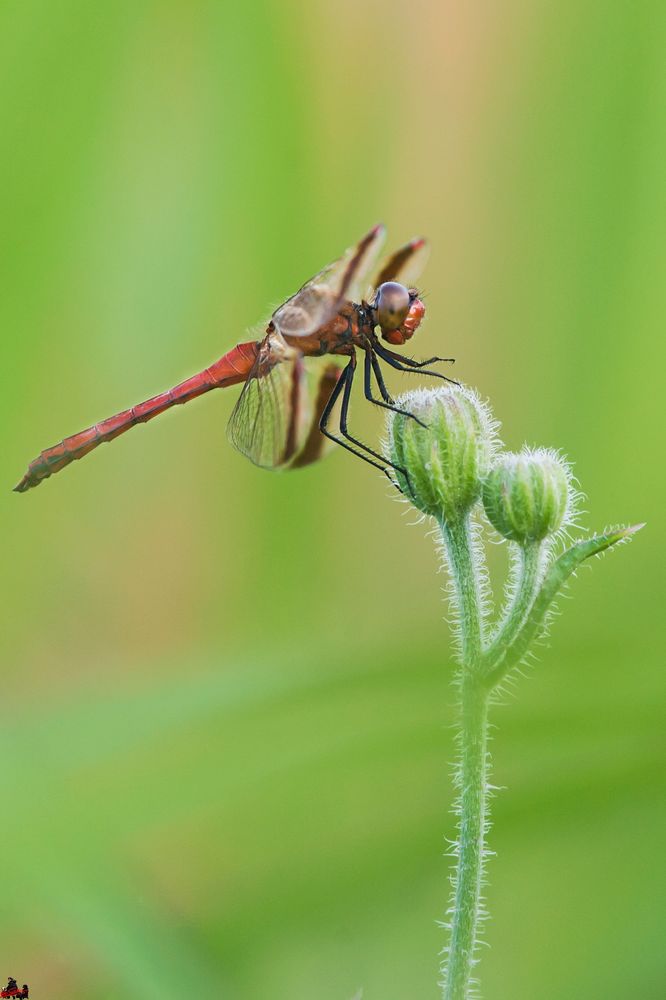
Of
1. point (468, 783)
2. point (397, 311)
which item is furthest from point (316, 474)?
point (468, 783)

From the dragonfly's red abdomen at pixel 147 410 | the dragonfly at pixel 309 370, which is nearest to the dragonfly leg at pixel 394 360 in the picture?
the dragonfly at pixel 309 370

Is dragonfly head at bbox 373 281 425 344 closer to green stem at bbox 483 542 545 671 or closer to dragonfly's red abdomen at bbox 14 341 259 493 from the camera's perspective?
dragonfly's red abdomen at bbox 14 341 259 493

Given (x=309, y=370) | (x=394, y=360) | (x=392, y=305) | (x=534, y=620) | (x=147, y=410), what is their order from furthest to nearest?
(x=147, y=410) → (x=309, y=370) → (x=394, y=360) → (x=392, y=305) → (x=534, y=620)

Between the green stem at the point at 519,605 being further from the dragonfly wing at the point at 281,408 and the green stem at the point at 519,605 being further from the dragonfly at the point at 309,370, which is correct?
the dragonfly wing at the point at 281,408

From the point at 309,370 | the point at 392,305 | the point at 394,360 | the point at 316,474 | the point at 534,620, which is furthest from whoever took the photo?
the point at 316,474

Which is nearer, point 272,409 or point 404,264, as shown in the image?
point 272,409

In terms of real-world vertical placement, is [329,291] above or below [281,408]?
above

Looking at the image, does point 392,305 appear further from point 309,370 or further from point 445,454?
point 445,454
